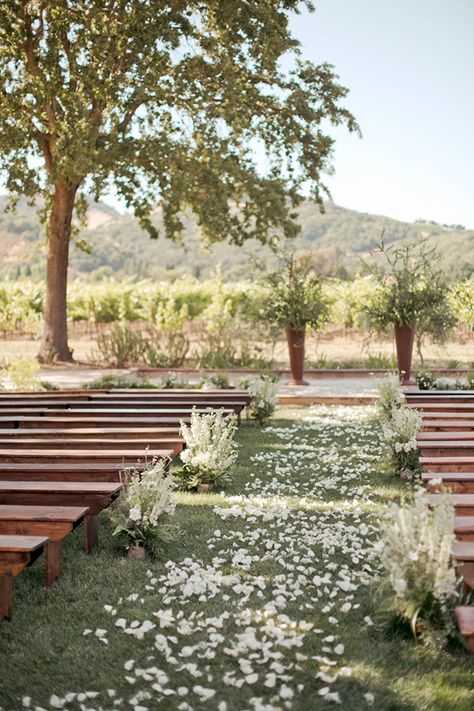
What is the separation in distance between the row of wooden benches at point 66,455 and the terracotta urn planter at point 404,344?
3939mm

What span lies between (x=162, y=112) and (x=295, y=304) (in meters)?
5.35

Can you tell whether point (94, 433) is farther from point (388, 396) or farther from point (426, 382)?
point (426, 382)

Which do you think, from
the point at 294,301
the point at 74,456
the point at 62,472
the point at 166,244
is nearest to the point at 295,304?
the point at 294,301

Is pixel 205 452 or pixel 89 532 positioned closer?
pixel 89 532

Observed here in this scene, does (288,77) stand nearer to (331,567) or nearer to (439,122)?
(331,567)

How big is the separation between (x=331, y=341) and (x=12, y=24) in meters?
10.3

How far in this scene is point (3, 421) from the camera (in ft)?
20.2

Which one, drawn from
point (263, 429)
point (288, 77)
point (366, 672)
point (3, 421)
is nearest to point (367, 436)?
point (263, 429)

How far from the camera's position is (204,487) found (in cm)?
554

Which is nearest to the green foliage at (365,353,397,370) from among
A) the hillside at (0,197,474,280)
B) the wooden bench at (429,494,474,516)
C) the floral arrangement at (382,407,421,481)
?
the floral arrangement at (382,407,421,481)

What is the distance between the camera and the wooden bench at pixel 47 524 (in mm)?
3580

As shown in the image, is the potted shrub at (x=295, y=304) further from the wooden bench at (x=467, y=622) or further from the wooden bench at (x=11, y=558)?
the wooden bench at (x=467, y=622)

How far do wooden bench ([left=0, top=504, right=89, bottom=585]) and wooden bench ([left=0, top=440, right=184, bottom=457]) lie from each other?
1491mm

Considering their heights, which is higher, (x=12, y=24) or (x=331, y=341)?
(x=12, y=24)
